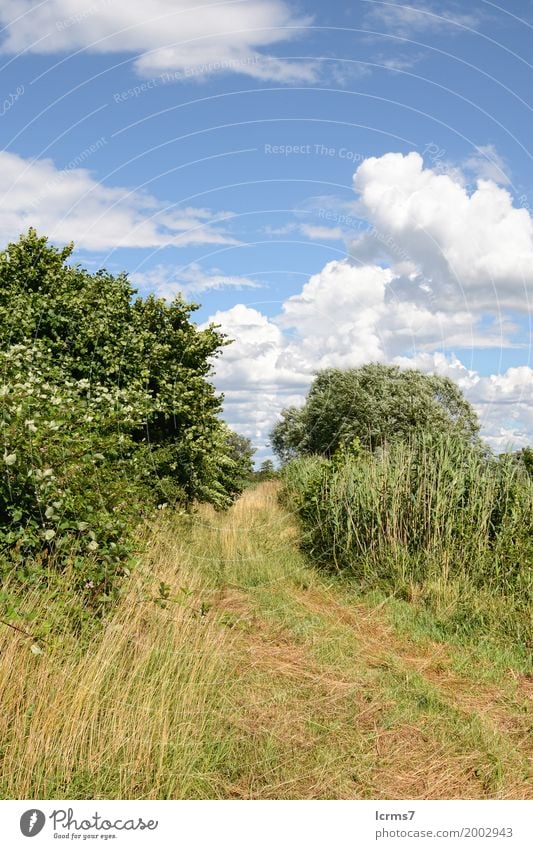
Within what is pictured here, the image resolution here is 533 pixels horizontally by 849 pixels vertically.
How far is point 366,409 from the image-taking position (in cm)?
Result: 2559

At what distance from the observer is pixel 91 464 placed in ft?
22.8

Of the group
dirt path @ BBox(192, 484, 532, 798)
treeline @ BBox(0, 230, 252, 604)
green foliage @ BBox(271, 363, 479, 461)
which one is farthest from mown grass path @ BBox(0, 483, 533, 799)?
green foliage @ BBox(271, 363, 479, 461)

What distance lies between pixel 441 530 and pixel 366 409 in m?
16.0

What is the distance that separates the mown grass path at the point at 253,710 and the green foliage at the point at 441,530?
0.99 metres

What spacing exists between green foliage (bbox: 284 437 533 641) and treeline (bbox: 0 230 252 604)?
9.58 ft

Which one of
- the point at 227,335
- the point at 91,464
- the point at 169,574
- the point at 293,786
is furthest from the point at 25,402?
the point at 227,335

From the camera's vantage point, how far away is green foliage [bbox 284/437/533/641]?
8844 millimetres

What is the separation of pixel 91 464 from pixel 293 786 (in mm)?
3567

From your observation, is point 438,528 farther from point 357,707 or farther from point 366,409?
point 366,409

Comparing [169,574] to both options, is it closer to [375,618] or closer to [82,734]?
[375,618]
